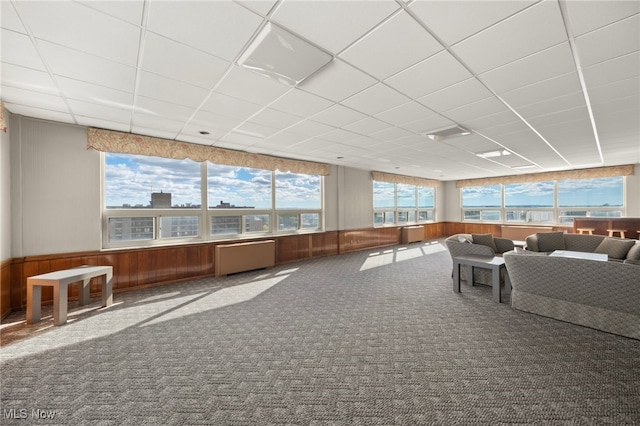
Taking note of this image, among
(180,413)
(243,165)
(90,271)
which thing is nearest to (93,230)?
(90,271)

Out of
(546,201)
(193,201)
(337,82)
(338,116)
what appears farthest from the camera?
(546,201)

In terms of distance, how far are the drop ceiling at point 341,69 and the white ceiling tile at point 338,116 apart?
0.03 meters

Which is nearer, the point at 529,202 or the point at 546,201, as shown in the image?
the point at 546,201

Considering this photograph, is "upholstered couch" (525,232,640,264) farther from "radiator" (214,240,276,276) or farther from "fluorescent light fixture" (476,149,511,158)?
"radiator" (214,240,276,276)

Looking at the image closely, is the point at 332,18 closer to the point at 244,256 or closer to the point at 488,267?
the point at 488,267

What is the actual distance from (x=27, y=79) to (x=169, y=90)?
127 cm

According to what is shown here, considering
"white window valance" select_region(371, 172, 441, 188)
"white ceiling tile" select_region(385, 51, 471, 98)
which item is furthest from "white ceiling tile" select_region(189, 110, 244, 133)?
"white window valance" select_region(371, 172, 441, 188)

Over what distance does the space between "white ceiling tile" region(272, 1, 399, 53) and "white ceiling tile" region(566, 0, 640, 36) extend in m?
1.13

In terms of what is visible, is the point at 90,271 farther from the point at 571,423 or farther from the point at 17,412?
the point at 571,423

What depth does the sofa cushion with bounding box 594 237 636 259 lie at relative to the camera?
435 centimetres

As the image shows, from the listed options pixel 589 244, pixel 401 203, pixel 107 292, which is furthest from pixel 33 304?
pixel 401 203

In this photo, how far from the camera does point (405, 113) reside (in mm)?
3311

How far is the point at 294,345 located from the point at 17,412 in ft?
6.36

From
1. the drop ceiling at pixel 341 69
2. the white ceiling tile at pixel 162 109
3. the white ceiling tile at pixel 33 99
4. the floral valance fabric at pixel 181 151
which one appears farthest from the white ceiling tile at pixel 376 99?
the white ceiling tile at pixel 33 99
